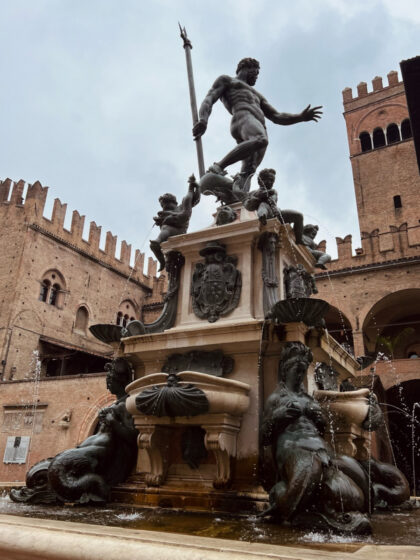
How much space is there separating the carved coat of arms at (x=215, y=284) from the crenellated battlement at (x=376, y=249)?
67.1ft

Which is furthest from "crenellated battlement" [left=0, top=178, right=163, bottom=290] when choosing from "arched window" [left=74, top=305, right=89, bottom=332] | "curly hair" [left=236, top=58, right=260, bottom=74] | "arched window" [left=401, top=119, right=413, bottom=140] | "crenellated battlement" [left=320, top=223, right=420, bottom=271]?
"curly hair" [left=236, top=58, right=260, bottom=74]

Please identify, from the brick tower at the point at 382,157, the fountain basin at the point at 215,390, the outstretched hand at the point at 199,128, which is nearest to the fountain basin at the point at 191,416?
the fountain basin at the point at 215,390

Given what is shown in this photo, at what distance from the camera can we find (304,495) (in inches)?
112

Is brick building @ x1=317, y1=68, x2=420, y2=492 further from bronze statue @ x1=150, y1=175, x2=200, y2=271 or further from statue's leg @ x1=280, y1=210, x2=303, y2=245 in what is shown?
bronze statue @ x1=150, y1=175, x2=200, y2=271

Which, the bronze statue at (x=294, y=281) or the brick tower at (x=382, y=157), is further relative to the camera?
the brick tower at (x=382, y=157)

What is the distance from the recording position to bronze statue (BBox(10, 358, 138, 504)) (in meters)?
3.80

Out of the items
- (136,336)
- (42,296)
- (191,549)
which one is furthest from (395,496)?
(42,296)

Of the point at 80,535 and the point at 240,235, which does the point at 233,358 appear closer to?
the point at 240,235

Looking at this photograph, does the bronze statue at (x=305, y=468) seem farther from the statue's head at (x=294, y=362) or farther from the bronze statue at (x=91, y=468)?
the bronze statue at (x=91, y=468)

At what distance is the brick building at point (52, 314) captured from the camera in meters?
20.2

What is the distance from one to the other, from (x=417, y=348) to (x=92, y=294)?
1914 centimetres

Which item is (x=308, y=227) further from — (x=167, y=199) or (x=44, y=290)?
(x=44, y=290)

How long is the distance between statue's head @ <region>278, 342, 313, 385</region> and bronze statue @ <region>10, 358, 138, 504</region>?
57.3 inches

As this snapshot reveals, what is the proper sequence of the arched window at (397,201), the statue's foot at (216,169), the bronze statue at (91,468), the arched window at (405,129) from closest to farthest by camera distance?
1. the bronze statue at (91,468)
2. the statue's foot at (216,169)
3. the arched window at (397,201)
4. the arched window at (405,129)
